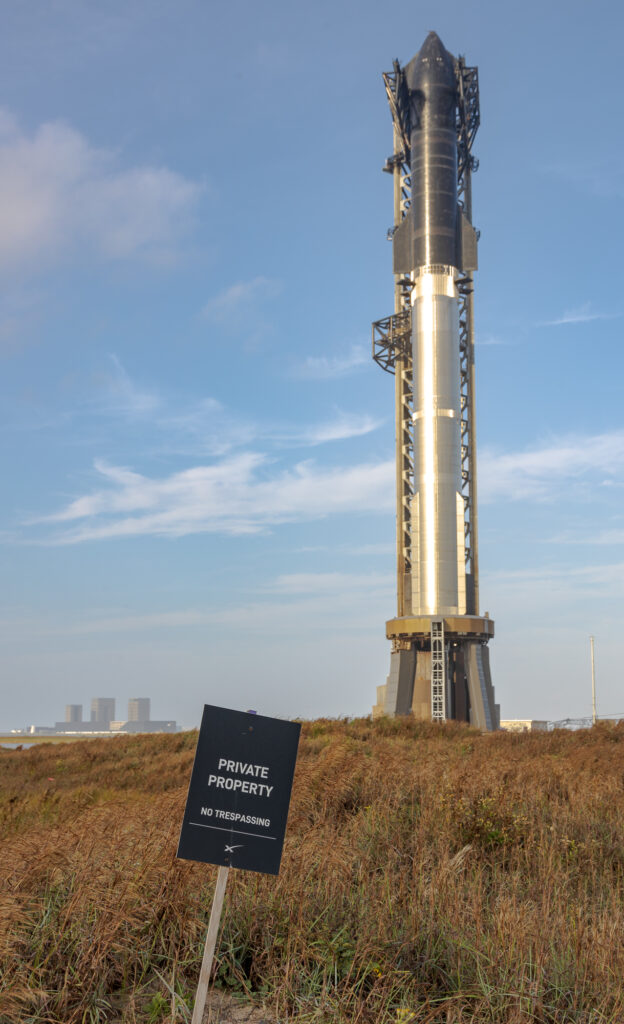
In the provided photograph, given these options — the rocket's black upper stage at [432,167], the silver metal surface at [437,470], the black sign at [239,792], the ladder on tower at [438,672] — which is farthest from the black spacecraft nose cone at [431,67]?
the black sign at [239,792]

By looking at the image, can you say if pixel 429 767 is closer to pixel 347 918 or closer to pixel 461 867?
pixel 461 867

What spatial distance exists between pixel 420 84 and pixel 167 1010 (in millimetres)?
48177

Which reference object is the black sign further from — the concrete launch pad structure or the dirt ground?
the concrete launch pad structure

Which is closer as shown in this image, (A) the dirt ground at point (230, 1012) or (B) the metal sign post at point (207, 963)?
(B) the metal sign post at point (207, 963)

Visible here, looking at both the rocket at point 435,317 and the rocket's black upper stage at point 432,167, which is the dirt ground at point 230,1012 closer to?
the rocket at point 435,317

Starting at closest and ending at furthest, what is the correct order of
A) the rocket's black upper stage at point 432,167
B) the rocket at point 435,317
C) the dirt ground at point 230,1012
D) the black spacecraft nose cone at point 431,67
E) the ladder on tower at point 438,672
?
the dirt ground at point 230,1012, the ladder on tower at point 438,672, the rocket at point 435,317, the rocket's black upper stage at point 432,167, the black spacecraft nose cone at point 431,67

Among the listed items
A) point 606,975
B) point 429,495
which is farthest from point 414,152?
point 606,975

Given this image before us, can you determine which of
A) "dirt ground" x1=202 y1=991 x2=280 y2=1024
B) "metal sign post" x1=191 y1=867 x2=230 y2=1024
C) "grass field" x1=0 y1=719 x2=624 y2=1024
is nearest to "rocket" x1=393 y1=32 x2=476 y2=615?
"grass field" x1=0 y1=719 x2=624 y2=1024

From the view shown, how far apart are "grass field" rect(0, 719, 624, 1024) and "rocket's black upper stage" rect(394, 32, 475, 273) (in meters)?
37.8

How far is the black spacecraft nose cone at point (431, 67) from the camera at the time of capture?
44.9 m

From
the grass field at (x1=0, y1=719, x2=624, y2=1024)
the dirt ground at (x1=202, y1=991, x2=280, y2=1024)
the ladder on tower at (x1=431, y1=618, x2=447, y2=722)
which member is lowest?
the dirt ground at (x1=202, y1=991, x2=280, y2=1024)

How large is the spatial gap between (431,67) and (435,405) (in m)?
19.3

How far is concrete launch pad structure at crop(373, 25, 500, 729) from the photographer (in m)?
39.2

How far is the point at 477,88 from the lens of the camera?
4659 cm
